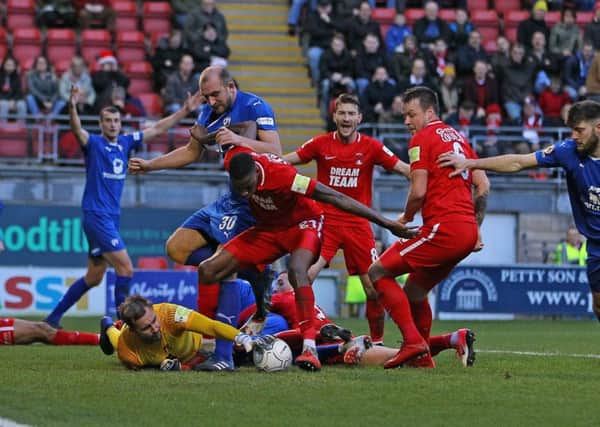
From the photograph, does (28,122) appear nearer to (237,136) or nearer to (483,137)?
(483,137)

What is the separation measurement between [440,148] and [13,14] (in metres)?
17.5

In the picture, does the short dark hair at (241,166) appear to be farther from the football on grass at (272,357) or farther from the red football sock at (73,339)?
the red football sock at (73,339)

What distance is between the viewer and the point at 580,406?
27.9 ft

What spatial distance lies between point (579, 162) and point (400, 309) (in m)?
1.78

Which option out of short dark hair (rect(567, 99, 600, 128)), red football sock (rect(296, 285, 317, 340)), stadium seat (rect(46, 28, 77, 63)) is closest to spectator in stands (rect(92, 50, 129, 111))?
stadium seat (rect(46, 28, 77, 63))

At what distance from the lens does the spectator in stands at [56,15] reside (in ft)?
87.4

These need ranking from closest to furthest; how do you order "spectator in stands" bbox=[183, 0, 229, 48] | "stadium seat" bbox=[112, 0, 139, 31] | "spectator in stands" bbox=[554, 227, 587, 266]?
"spectator in stands" bbox=[554, 227, 587, 266] → "spectator in stands" bbox=[183, 0, 229, 48] → "stadium seat" bbox=[112, 0, 139, 31]

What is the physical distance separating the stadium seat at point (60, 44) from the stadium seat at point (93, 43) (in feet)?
0.66

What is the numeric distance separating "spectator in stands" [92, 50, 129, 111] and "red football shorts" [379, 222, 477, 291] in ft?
45.4

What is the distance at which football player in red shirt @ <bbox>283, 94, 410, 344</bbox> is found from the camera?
43.2ft

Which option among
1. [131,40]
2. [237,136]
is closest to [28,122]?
[131,40]

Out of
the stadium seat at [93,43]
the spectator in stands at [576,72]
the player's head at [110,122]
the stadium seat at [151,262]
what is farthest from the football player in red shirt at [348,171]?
the spectator in stands at [576,72]

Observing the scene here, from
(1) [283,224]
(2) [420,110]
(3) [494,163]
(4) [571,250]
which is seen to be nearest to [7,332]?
(1) [283,224]

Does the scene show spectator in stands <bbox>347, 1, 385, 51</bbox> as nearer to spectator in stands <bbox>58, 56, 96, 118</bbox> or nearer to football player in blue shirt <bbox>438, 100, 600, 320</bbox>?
spectator in stands <bbox>58, 56, 96, 118</bbox>
